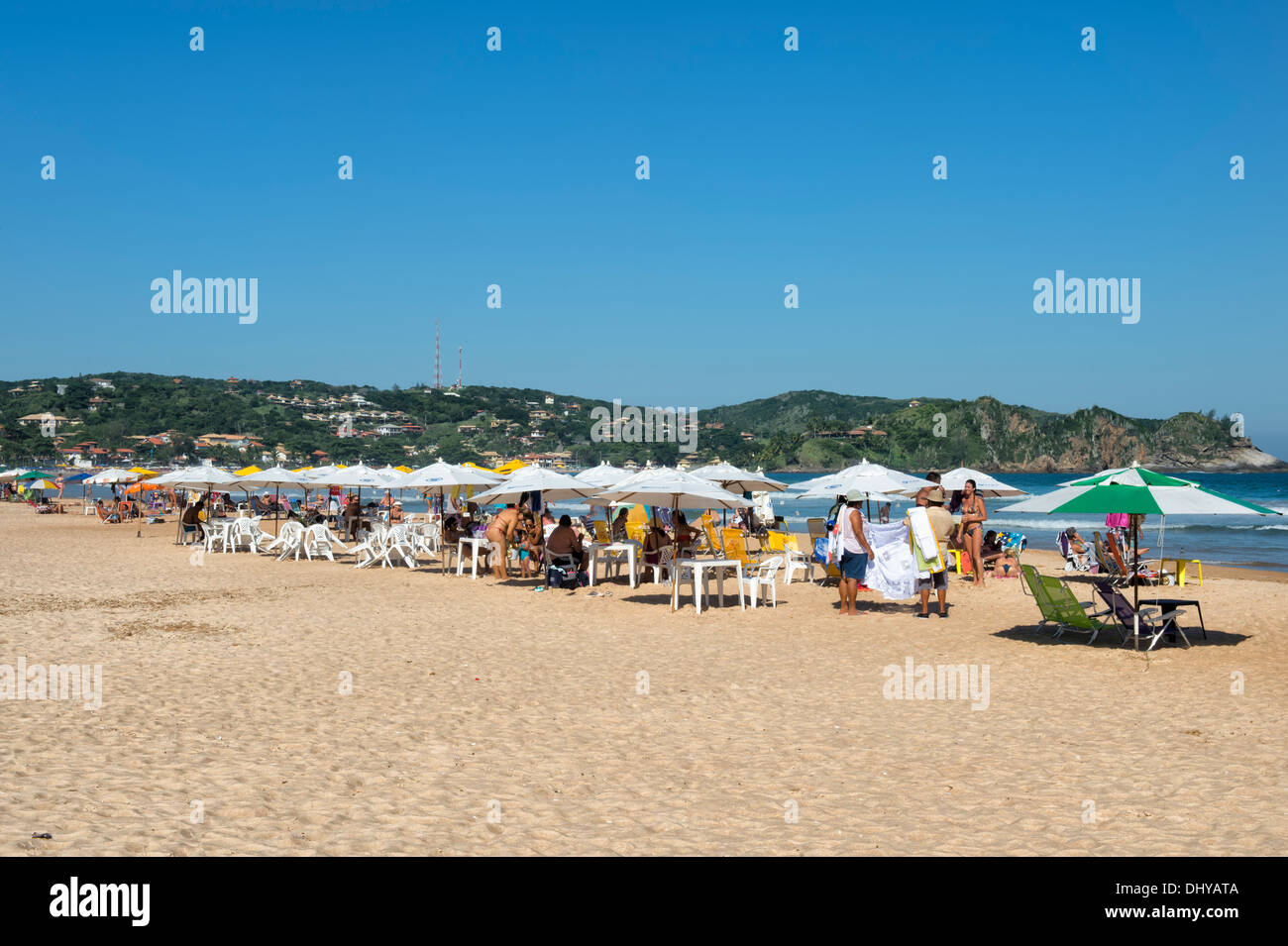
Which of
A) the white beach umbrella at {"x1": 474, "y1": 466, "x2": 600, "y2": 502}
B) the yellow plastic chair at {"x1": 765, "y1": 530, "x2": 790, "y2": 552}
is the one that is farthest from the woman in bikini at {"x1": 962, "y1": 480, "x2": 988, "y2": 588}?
the white beach umbrella at {"x1": 474, "y1": 466, "x2": 600, "y2": 502}

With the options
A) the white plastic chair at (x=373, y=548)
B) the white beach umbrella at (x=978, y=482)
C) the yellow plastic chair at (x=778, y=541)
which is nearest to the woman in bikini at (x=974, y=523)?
the white beach umbrella at (x=978, y=482)

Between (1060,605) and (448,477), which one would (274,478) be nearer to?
(448,477)

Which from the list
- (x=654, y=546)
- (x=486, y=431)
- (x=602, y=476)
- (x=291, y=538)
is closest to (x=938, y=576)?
(x=654, y=546)

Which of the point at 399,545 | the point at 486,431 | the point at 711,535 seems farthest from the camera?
the point at 486,431

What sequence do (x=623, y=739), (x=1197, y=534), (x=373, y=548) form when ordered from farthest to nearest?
(x=1197, y=534), (x=373, y=548), (x=623, y=739)

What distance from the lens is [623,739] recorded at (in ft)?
20.1

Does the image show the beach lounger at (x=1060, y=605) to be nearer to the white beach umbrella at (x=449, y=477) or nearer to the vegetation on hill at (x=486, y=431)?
the white beach umbrella at (x=449, y=477)

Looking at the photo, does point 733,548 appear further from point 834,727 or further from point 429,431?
point 429,431

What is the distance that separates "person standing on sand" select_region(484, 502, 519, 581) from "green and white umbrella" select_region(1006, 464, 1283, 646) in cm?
874

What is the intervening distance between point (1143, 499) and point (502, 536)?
9881 mm

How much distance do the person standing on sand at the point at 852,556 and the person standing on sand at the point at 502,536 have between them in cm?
612

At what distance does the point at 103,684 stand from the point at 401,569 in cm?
991

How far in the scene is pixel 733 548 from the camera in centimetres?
1364

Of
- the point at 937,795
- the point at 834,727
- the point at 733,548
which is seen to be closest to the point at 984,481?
the point at 733,548
